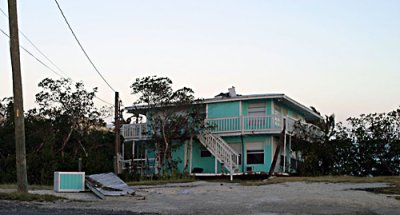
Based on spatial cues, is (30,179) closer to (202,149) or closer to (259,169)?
(202,149)

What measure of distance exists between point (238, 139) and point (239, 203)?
54.6ft

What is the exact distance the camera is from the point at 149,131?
31.5 meters

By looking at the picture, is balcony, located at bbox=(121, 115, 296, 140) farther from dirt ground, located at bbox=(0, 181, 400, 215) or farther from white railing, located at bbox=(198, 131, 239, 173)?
dirt ground, located at bbox=(0, 181, 400, 215)

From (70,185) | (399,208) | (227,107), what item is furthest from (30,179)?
(399,208)

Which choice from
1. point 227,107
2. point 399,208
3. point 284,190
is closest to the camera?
point 399,208

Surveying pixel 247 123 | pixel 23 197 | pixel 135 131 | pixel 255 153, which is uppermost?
pixel 247 123

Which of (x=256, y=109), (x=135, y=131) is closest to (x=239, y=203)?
(x=256, y=109)

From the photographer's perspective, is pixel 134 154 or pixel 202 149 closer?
pixel 202 149

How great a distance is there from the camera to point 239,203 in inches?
596

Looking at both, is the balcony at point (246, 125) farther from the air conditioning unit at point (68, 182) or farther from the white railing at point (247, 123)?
the air conditioning unit at point (68, 182)

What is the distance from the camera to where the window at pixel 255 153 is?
31.3 meters

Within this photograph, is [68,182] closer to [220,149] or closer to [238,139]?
[220,149]

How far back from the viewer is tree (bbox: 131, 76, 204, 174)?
29781 millimetres

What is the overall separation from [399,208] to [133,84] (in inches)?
740
